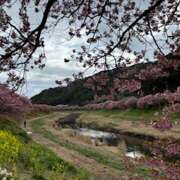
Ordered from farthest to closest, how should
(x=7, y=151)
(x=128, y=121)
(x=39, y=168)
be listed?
(x=128, y=121)
(x=39, y=168)
(x=7, y=151)

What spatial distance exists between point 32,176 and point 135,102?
6280cm

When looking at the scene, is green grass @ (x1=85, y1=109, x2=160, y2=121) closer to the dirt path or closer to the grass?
the dirt path

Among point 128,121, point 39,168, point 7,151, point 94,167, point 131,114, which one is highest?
point 131,114

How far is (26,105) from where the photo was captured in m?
46.4

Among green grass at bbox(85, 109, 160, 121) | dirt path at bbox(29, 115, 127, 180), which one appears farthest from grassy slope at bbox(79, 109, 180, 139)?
dirt path at bbox(29, 115, 127, 180)

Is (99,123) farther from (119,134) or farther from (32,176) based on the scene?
(32,176)

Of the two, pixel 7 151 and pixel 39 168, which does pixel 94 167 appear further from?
pixel 7 151

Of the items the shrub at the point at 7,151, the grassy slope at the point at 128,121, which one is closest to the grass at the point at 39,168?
the shrub at the point at 7,151

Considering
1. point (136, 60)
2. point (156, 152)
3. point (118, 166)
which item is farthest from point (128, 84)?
point (118, 166)

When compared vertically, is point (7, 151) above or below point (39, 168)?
above

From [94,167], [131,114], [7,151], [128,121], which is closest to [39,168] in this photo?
[7,151]

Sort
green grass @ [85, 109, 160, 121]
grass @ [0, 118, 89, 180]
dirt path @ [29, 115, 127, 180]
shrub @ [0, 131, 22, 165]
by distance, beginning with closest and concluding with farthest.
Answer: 1. shrub @ [0, 131, 22, 165]
2. grass @ [0, 118, 89, 180]
3. dirt path @ [29, 115, 127, 180]
4. green grass @ [85, 109, 160, 121]

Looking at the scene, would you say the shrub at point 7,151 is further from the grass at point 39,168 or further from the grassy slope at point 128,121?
the grassy slope at point 128,121

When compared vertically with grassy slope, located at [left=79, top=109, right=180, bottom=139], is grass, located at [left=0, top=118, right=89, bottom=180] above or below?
below
